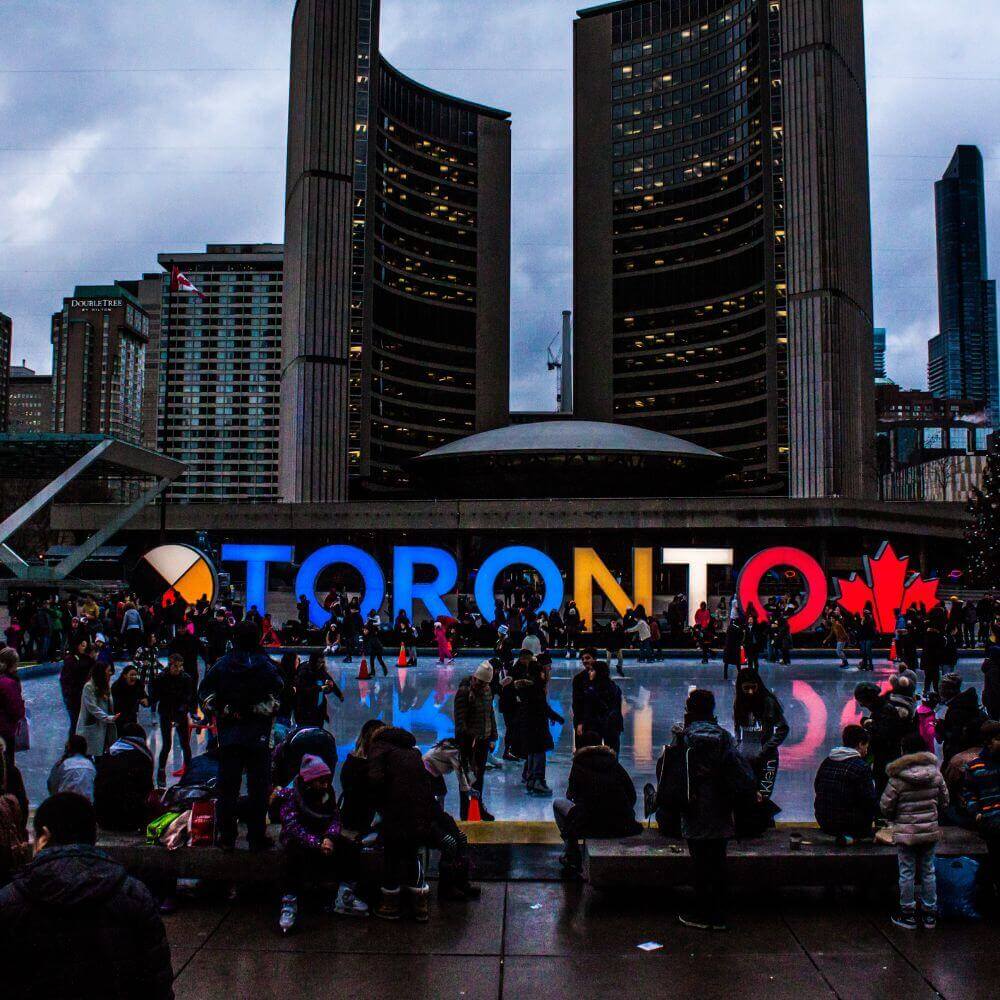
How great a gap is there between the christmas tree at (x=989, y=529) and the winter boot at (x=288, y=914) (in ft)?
117

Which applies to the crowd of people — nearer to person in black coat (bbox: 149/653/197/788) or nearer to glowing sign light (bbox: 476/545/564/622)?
person in black coat (bbox: 149/653/197/788)

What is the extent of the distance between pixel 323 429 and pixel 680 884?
234ft

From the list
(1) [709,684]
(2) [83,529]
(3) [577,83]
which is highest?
(3) [577,83]

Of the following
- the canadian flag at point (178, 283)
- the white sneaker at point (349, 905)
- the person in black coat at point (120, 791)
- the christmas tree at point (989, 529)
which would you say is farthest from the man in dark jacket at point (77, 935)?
the canadian flag at point (178, 283)

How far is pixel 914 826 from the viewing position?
615cm

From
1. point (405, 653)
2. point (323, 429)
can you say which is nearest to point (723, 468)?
point (323, 429)

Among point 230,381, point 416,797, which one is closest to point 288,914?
point 416,797

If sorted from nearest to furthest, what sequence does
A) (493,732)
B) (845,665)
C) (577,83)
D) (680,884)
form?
(680,884) < (493,732) < (845,665) < (577,83)

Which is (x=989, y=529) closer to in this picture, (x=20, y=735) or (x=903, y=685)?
(x=903, y=685)

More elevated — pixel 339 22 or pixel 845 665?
pixel 339 22

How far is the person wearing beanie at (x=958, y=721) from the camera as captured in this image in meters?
7.80

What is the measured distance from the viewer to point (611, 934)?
6109 mm

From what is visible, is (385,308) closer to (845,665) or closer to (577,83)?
(577,83)

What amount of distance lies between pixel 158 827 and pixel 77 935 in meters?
4.08
